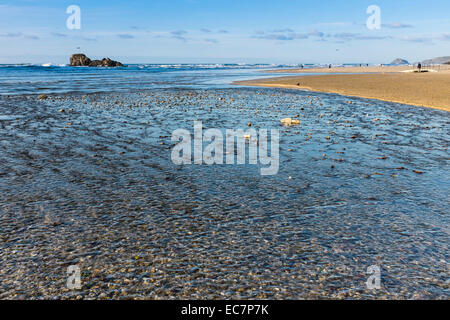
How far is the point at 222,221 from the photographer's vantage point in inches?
247

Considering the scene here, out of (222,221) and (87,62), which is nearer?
(222,221)

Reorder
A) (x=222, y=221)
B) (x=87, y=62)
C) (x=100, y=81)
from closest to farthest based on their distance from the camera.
Result: 1. (x=222, y=221)
2. (x=100, y=81)
3. (x=87, y=62)

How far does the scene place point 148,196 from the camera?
292 inches

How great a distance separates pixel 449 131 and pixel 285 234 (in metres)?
12.4

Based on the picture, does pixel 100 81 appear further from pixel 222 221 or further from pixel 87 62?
pixel 87 62

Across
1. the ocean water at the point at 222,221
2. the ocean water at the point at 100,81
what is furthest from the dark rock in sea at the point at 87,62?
the ocean water at the point at 222,221

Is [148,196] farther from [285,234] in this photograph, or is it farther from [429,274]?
[429,274]

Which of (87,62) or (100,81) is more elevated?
(87,62)

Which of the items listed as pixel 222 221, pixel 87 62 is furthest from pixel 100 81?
pixel 87 62

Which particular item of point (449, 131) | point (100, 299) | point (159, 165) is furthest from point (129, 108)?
point (100, 299)

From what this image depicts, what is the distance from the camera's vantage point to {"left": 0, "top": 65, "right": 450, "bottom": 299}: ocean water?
14.7ft

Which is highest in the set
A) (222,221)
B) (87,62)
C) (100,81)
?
(87,62)

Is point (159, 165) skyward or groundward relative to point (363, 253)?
skyward
